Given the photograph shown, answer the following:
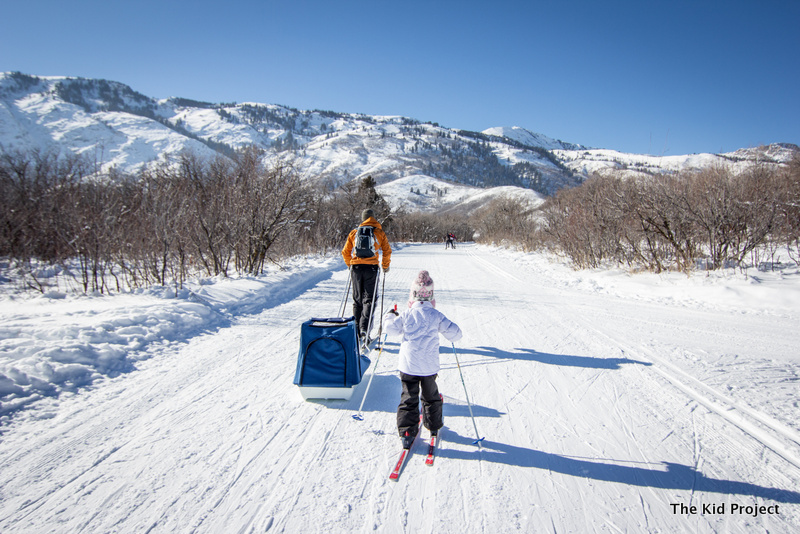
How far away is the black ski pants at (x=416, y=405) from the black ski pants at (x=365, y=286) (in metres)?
2.18

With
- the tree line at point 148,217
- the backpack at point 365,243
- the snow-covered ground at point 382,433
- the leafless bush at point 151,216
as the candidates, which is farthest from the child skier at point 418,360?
the leafless bush at point 151,216

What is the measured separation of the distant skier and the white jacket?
1992 mm

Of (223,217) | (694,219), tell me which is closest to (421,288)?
(223,217)

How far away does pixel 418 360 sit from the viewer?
3.05m

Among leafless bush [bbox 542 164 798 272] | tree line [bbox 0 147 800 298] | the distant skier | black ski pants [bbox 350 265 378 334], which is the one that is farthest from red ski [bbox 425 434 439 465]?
leafless bush [bbox 542 164 798 272]

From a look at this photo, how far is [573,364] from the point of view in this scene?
4840mm

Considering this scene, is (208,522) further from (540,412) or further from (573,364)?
(573,364)

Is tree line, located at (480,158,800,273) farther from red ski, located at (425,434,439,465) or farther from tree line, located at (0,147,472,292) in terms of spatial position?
tree line, located at (0,147,472,292)

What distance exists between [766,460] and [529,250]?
85.0 ft

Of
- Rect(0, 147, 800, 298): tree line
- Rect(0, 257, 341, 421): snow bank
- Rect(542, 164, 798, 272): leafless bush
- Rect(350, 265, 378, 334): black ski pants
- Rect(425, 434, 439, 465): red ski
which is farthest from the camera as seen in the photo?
Rect(542, 164, 798, 272): leafless bush

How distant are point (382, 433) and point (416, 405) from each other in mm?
472

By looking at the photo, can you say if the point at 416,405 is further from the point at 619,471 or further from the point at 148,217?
the point at 148,217

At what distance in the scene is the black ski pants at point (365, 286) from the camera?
5.18 meters

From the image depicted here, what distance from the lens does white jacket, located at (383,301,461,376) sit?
10.0ft
